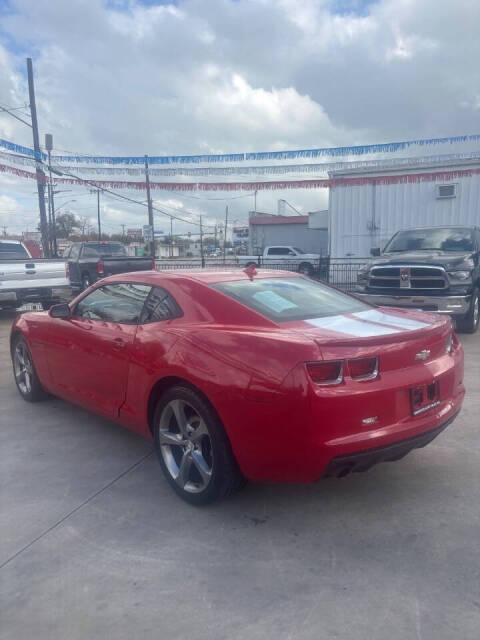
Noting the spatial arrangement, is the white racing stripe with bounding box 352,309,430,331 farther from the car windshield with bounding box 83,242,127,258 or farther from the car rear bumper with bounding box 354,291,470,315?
the car windshield with bounding box 83,242,127,258

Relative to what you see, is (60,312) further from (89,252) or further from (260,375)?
(89,252)

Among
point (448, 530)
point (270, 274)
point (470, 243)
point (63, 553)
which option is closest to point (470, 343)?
point (470, 243)

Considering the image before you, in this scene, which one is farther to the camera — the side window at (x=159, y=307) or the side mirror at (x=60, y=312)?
the side mirror at (x=60, y=312)

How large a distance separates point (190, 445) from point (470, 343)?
6.09 metres

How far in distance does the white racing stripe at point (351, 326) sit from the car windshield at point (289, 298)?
0.13m

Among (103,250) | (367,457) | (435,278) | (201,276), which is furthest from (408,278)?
(103,250)

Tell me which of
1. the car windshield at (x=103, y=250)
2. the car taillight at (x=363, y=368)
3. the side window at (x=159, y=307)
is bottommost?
the car taillight at (x=363, y=368)

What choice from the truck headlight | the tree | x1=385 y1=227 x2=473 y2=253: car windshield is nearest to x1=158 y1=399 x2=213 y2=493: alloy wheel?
the truck headlight

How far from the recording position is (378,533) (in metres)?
2.85

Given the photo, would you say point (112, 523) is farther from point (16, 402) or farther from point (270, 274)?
point (16, 402)

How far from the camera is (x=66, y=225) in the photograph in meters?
69.9

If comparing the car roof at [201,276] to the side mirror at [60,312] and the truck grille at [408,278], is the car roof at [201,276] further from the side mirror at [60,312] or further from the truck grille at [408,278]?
the truck grille at [408,278]

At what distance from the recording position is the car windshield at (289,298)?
3.38m

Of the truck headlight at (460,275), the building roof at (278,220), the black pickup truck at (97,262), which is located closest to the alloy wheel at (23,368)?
the truck headlight at (460,275)
